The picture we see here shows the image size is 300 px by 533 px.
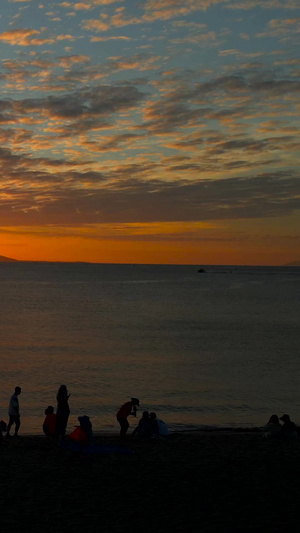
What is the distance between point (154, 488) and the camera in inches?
577

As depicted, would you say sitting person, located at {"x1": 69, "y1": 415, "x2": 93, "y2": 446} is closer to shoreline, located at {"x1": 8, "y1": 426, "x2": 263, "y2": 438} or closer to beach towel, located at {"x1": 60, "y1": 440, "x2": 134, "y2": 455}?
beach towel, located at {"x1": 60, "y1": 440, "x2": 134, "y2": 455}

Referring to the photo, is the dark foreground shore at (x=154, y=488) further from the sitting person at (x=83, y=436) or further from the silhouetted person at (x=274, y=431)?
the silhouetted person at (x=274, y=431)

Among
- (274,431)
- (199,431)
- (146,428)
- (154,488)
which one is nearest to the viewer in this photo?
(154,488)

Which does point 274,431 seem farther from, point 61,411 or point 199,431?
A: point 61,411

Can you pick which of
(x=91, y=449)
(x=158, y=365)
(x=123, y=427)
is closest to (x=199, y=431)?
(x=123, y=427)

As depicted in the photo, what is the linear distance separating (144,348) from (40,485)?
38.6 meters

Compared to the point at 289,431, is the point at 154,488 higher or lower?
lower

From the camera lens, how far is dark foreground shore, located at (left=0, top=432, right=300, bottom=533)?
1233cm

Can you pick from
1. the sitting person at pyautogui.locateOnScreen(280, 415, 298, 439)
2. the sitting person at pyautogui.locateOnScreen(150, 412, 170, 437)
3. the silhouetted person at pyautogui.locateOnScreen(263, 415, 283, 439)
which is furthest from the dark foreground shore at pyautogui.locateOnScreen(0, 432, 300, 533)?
the sitting person at pyautogui.locateOnScreen(150, 412, 170, 437)

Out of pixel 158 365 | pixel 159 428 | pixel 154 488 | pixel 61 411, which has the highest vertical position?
pixel 158 365

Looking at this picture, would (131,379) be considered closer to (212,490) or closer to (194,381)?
(194,381)

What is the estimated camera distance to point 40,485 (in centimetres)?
1466

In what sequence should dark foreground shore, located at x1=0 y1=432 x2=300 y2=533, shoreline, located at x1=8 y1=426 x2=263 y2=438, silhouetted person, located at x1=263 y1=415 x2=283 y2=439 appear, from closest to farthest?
dark foreground shore, located at x1=0 y1=432 x2=300 y2=533, silhouetted person, located at x1=263 y1=415 x2=283 y2=439, shoreline, located at x1=8 y1=426 x2=263 y2=438

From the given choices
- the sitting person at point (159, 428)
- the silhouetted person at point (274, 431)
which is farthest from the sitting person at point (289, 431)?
the sitting person at point (159, 428)
